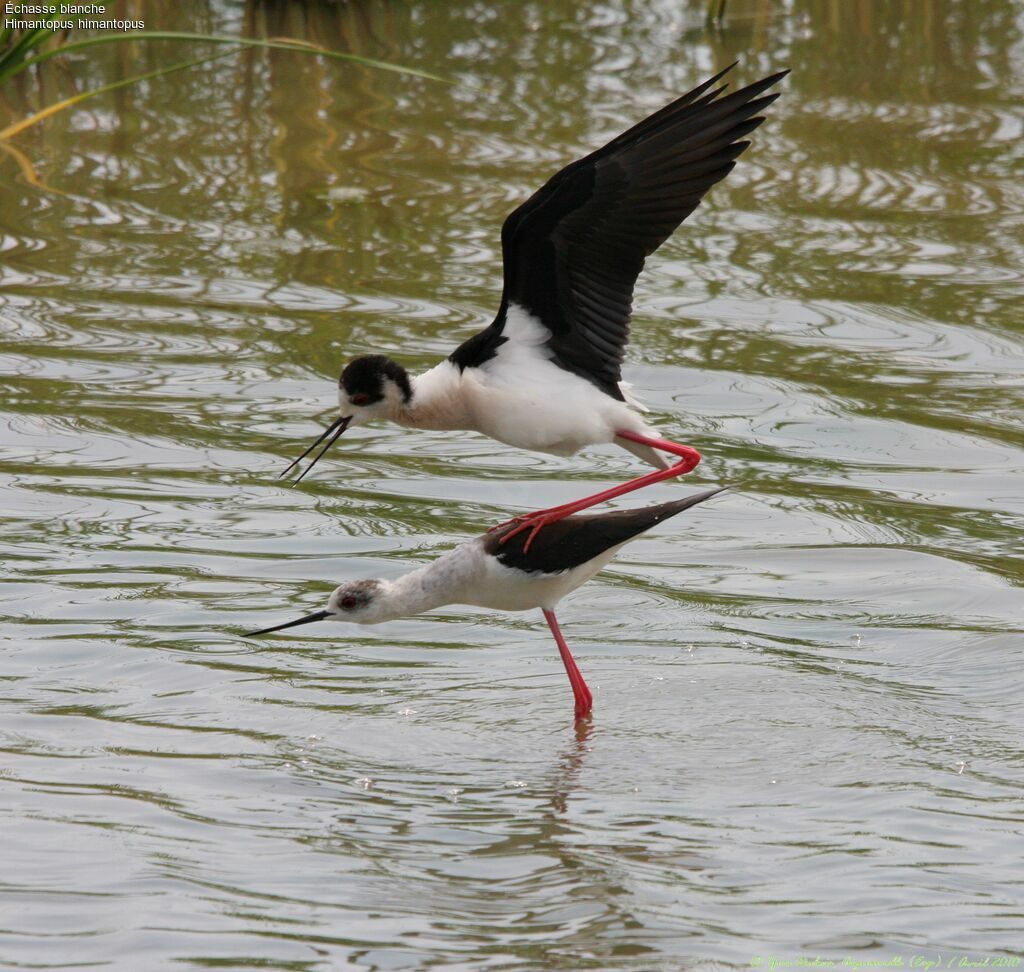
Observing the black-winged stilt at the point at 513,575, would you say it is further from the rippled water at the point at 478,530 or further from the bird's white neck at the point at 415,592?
the rippled water at the point at 478,530

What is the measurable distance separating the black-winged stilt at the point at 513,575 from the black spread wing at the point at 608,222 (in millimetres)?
484

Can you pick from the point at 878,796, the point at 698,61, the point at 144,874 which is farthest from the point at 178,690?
the point at 698,61

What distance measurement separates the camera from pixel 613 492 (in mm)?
6016

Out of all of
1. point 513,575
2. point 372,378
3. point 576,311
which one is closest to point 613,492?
point 513,575

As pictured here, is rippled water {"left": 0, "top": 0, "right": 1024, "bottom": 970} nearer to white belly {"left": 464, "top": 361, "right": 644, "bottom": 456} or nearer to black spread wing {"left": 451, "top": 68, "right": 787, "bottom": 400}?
white belly {"left": 464, "top": 361, "right": 644, "bottom": 456}

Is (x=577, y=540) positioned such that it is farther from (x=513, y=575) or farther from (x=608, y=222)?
(x=608, y=222)

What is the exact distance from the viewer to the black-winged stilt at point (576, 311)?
5398mm

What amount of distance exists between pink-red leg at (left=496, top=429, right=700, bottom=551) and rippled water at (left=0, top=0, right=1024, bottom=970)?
468 millimetres

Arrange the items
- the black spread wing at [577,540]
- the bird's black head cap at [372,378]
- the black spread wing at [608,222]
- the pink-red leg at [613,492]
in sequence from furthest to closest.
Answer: the bird's black head cap at [372,378] < the pink-red leg at [613,492] < the black spread wing at [577,540] < the black spread wing at [608,222]

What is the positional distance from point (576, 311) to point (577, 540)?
718 mm

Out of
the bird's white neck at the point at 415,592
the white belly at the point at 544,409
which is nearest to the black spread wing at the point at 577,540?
the bird's white neck at the point at 415,592

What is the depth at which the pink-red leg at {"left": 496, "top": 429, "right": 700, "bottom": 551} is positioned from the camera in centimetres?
576

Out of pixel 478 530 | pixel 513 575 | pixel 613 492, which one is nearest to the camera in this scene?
pixel 513 575

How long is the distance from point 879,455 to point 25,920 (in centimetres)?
440
